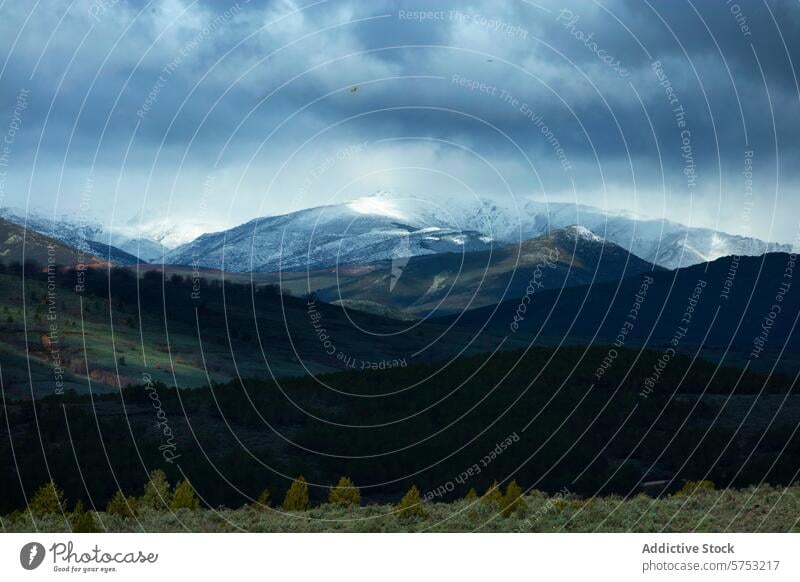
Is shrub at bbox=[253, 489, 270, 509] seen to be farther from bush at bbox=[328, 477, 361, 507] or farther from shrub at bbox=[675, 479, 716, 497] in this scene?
shrub at bbox=[675, 479, 716, 497]

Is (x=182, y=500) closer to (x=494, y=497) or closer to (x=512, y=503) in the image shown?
(x=494, y=497)

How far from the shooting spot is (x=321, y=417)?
109m

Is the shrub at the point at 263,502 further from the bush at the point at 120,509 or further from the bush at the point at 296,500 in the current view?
the bush at the point at 120,509

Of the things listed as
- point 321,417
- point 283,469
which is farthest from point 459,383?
point 283,469

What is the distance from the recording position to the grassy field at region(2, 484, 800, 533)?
5253 cm

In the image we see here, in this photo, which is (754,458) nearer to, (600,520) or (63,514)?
(600,520)

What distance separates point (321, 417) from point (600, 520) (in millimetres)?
56728
